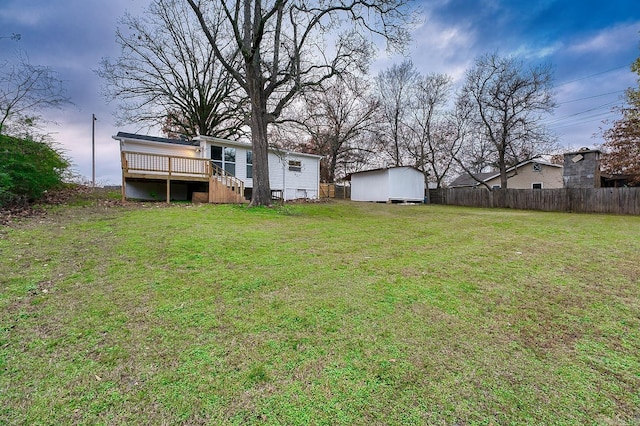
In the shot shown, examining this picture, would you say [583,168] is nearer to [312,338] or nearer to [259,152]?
[259,152]

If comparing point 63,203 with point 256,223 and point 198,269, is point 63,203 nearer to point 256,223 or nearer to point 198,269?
point 256,223

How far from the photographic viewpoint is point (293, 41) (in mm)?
11133

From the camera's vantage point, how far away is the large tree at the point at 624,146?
1595cm

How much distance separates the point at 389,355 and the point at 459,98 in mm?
23452

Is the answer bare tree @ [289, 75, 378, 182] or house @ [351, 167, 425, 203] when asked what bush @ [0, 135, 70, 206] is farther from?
house @ [351, 167, 425, 203]

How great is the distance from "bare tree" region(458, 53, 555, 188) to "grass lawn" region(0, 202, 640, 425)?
18574mm

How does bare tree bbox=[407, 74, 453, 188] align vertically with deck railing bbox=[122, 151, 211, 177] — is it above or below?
above

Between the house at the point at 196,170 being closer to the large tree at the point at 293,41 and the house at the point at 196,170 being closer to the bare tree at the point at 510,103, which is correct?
the large tree at the point at 293,41

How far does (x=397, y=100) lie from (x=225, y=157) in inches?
648

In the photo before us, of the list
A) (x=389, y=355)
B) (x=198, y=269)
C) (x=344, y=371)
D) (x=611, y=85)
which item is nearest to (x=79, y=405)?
(x=344, y=371)

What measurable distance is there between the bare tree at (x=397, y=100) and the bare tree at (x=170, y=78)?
1255 cm

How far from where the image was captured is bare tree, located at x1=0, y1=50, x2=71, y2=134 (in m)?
7.22

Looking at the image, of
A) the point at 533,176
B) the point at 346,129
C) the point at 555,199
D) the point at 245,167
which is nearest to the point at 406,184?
the point at 555,199

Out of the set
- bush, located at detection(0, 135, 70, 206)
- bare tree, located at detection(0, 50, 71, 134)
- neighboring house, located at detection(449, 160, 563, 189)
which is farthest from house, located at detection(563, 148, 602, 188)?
bush, located at detection(0, 135, 70, 206)
